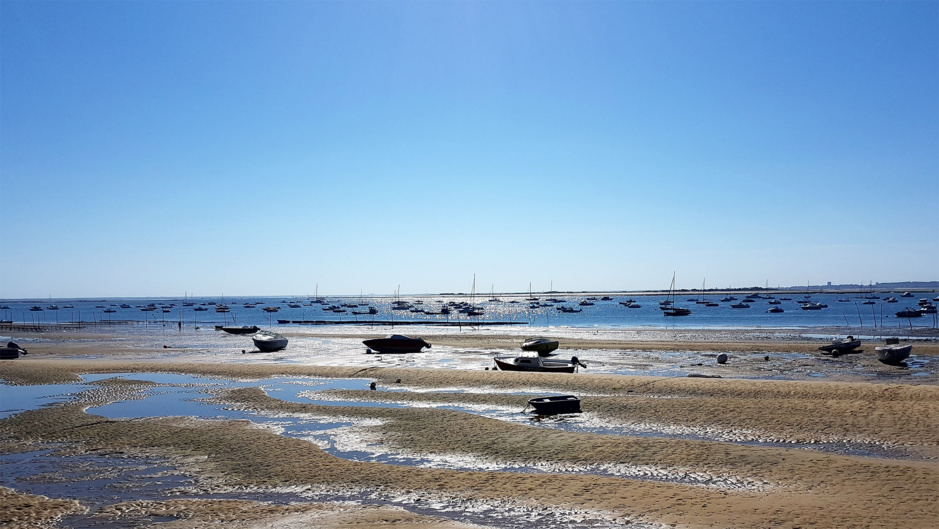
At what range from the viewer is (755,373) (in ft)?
115

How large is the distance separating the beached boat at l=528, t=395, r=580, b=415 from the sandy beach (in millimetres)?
537

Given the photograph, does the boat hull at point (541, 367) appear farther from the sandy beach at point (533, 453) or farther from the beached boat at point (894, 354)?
the beached boat at point (894, 354)

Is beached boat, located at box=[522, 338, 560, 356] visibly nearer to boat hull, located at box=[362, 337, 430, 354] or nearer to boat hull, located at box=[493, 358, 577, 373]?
boat hull, located at box=[362, 337, 430, 354]

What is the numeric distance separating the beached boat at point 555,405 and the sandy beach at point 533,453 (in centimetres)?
54

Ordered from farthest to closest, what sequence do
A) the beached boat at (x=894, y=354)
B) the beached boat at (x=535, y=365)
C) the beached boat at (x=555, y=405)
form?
the beached boat at (x=894, y=354) < the beached boat at (x=535, y=365) < the beached boat at (x=555, y=405)

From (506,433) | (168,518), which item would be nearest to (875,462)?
(506,433)

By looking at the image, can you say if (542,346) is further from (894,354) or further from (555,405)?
(555,405)

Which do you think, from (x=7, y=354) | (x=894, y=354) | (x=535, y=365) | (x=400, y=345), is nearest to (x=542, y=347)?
(x=535, y=365)

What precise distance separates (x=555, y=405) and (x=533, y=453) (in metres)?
5.64

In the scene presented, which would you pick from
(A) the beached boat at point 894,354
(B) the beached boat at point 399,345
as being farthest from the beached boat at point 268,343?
(A) the beached boat at point 894,354

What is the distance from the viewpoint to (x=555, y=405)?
75.4 feet

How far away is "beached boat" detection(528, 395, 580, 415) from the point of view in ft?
75.3

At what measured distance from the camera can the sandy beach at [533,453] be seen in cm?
1258

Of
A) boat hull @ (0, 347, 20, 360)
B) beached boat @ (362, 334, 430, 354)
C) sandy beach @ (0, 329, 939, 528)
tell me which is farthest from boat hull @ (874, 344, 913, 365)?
boat hull @ (0, 347, 20, 360)
